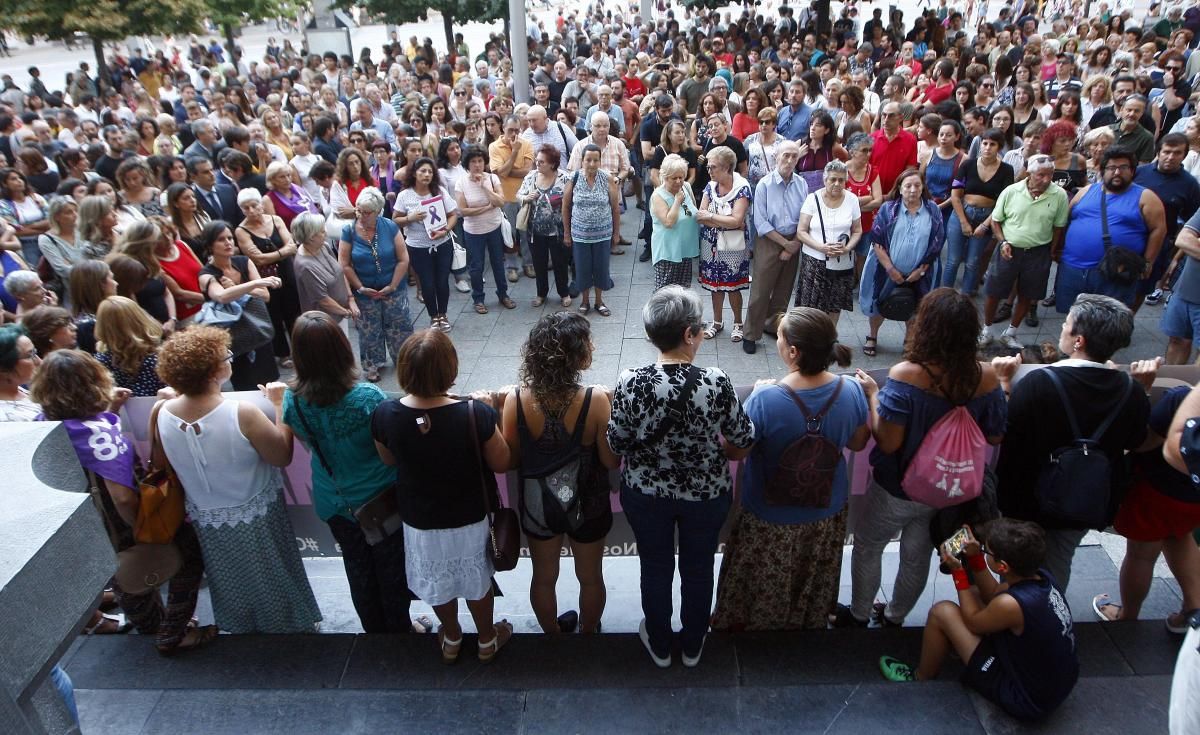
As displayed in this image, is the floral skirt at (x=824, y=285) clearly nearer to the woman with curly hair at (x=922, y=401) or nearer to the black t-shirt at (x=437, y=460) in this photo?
the woman with curly hair at (x=922, y=401)

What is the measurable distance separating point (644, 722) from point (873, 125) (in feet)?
29.3

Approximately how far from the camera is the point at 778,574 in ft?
11.4

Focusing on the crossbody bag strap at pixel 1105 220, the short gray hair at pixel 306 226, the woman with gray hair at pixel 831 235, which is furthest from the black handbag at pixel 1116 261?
the short gray hair at pixel 306 226

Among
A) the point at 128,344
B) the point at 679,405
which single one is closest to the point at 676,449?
the point at 679,405

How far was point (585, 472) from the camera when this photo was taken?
3.20 m

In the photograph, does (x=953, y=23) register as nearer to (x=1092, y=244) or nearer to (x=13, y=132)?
(x=1092, y=244)

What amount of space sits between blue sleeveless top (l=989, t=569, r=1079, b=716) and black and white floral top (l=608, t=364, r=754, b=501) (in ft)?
3.83

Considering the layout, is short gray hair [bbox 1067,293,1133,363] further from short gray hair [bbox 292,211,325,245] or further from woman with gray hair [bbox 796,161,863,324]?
short gray hair [bbox 292,211,325,245]

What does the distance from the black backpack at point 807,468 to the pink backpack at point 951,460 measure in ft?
1.11

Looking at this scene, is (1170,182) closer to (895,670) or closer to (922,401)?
(922,401)

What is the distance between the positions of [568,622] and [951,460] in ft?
6.34

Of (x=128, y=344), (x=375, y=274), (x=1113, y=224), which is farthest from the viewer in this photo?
(x=375, y=274)

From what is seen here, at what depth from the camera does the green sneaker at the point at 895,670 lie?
3346 millimetres

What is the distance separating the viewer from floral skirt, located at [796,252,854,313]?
6668 mm
